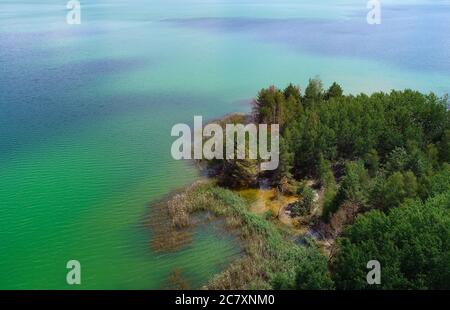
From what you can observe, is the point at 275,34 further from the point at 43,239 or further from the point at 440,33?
the point at 43,239

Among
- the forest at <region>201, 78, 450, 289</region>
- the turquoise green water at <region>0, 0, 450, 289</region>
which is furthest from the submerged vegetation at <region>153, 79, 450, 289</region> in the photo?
the turquoise green water at <region>0, 0, 450, 289</region>

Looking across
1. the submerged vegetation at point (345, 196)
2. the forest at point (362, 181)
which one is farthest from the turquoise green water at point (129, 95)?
the forest at point (362, 181)

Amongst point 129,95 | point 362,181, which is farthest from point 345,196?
point 129,95

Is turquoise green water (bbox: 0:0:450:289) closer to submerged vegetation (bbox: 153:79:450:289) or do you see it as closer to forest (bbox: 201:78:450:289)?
submerged vegetation (bbox: 153:79:450:289)

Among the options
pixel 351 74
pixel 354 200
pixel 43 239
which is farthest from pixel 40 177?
pixel 351 74

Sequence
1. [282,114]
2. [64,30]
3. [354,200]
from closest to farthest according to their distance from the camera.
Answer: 1. [354,200]
2. [282,114]
3. [64,30]

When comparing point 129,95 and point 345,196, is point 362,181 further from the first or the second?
point 129,95

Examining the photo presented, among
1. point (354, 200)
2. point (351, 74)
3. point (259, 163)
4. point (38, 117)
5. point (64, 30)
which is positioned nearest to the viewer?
point (354, 200)
